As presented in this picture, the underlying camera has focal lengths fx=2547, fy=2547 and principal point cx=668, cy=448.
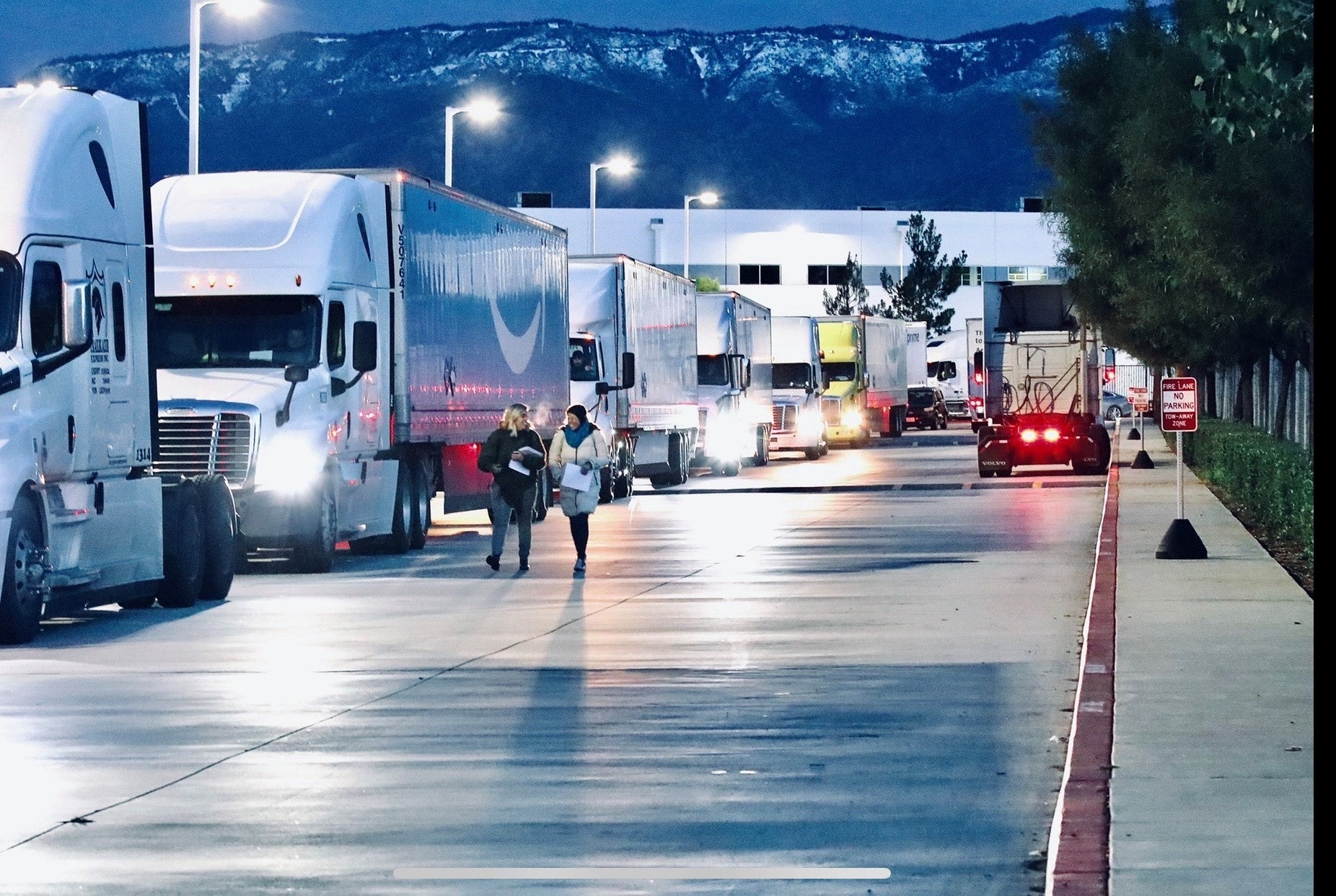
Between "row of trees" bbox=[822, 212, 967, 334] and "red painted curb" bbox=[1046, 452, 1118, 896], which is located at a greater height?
"row of trees" bbox=[822, 212, 967, 334]

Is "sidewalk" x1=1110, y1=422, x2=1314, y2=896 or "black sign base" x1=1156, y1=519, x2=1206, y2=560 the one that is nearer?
"sidewalk" x1=1110, y1=422, x2=1314, y2=896

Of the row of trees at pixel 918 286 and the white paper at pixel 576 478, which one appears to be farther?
the row of trees at pixel 918 286

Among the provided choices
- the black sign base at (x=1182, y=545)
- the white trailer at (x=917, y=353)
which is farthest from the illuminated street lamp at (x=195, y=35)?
the white trailer at (x=917, y=353)

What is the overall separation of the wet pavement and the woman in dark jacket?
613 mm

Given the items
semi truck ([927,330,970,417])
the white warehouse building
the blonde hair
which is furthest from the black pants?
the white warehouse building

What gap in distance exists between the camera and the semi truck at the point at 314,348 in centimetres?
2448

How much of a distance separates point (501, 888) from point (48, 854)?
6.11ft

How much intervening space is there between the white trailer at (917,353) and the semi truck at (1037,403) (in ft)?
156

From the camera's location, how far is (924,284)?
124 meters

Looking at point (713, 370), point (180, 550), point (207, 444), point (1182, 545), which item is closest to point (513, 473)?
point (207, 444)

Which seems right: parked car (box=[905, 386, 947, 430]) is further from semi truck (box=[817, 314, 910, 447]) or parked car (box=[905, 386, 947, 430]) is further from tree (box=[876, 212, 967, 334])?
tree (box=[876, 212, 967, 334])

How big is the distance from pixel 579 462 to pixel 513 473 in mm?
813

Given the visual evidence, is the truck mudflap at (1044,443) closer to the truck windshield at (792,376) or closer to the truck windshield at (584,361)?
the truck windshield at (584,361)

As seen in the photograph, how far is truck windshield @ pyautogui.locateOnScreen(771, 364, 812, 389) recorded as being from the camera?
66750mm
